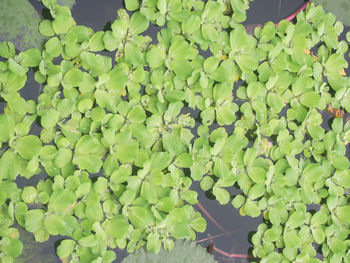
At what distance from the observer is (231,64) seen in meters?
1.22

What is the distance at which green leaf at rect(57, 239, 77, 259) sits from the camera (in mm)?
1093

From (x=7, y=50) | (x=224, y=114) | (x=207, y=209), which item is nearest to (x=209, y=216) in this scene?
(x=207, y=209)

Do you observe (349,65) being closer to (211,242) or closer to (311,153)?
(311,153)

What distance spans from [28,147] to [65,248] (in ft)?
1.02

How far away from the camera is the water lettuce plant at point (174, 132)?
1094mm

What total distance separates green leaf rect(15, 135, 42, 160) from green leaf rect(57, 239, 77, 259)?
0.88ft

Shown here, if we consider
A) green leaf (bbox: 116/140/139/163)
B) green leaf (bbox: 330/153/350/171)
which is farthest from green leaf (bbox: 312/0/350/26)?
green leaf (bbox: 116/140/139/163)

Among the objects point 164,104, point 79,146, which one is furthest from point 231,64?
point 79,146

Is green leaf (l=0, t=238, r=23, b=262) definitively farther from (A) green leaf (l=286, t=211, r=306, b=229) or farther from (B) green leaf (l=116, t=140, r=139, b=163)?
(A) green leaf (l=286, t=211, r=306, b=229)

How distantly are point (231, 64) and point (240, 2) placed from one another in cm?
21

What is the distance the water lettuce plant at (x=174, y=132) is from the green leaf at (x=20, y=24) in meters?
0.03

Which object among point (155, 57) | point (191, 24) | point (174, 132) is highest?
point (191, 24)

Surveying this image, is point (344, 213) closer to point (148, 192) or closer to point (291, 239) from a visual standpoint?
point (291, 239)

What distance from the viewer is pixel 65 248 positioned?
3.61ft
